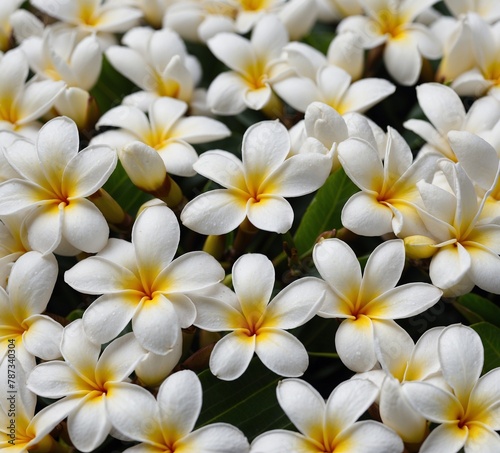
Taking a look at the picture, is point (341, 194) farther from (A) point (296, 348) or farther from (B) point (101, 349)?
(B) point (101, 349)

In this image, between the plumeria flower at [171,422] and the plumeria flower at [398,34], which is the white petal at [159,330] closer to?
the plumeria flower at [171,422]

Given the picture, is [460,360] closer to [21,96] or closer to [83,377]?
[83,377]

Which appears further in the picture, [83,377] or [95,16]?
[95,16]

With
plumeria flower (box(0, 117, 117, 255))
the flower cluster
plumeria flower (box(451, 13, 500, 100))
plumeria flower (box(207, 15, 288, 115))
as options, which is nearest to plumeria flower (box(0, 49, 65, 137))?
the flower cluster

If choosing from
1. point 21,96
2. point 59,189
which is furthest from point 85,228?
point 21,96

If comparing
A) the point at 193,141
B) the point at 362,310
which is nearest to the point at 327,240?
the point at 362,310
